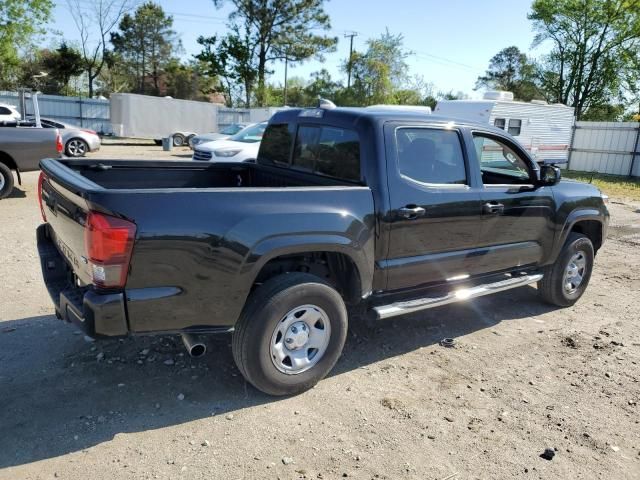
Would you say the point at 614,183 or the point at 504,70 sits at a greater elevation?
the point at 504,70

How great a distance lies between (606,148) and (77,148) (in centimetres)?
2124

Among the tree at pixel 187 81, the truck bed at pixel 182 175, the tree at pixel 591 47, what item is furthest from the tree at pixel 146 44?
the truck bed at pixel 182 175

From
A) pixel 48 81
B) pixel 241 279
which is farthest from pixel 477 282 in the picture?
pixel 48 81

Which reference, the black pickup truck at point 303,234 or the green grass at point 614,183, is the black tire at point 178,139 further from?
the black pickup truck at point 303,234

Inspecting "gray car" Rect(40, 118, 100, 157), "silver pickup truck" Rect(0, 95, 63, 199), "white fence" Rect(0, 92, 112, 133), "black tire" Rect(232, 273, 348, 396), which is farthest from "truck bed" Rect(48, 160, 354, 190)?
"white fence" Rect(0, 92, 112, 133)

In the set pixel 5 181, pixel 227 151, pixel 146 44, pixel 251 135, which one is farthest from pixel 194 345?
pixel 146 44

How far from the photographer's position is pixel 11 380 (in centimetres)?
354

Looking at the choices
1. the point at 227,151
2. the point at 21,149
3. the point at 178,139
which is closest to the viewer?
the point at 21,149

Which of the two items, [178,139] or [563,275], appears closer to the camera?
[563,275]

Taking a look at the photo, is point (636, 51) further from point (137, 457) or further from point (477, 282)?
point (137, 457)

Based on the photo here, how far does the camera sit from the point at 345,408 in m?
3.45

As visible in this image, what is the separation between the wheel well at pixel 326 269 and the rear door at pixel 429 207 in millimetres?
273

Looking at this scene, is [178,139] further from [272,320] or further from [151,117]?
[272,320]

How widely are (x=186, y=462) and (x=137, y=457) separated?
0.27m
